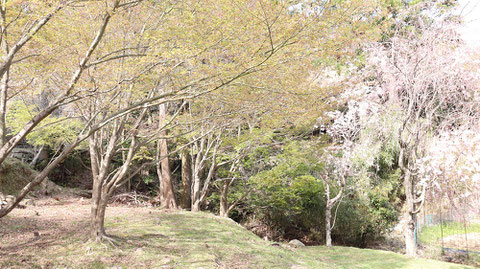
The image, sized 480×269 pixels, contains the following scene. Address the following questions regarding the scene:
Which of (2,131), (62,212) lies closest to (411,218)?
(62,212)

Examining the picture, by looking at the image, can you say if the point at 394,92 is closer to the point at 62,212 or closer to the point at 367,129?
the point at 367,129

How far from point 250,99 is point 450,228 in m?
10.9

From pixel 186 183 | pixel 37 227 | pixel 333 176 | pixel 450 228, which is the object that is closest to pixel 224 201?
pixel 186 183

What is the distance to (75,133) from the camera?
32.9ft

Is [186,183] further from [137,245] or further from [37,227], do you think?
[137,245]

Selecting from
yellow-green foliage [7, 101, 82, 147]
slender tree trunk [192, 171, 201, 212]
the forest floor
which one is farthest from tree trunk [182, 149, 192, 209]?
yellow-green foliage [7, 101, 82, 147]

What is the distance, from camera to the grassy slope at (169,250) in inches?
169

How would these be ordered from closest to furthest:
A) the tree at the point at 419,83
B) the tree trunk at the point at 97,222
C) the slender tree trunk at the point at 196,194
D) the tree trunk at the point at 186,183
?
the tree trunk at the point at 97,222
the tree at the point at 419,83
the slender tree trunk at the point at 196,194
the tree trunk at the point at 186,183

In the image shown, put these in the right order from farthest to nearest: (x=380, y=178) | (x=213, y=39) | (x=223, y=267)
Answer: (x=380, y=178)
(x=223, y=267)
(x=213, y=39)

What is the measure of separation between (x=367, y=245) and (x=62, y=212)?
10.3m

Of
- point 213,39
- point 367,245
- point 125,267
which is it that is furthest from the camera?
point 367,245

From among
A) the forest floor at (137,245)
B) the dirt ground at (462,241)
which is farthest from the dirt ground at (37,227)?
the dirt ground at (462,241)

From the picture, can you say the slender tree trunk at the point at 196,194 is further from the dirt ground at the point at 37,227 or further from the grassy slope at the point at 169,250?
the dirt ground at the point at 37,227

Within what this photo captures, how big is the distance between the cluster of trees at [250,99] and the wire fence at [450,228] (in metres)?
1.10
